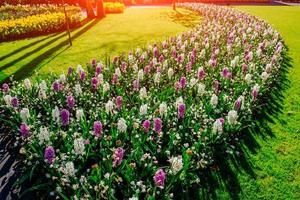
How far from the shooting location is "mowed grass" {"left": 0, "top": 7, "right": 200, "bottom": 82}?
13.0 meters

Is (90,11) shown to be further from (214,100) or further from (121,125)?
(121,125)

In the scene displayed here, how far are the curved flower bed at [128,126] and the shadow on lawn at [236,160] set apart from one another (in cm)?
16

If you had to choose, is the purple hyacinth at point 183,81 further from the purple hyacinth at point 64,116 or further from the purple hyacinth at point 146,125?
the purple hyacinth at point 64,116

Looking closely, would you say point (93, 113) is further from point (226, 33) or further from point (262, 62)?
point (226, 33)

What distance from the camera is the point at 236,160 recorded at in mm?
6895

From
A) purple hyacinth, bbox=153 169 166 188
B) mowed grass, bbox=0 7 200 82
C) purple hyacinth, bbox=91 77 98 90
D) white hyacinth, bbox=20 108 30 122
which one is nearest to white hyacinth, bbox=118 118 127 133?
purple hyacinth, bbox=153 169 166 188

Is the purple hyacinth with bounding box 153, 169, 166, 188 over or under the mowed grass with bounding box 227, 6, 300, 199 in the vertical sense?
over

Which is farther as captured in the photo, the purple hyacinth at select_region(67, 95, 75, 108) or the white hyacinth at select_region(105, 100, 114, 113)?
the purple hyacinth at select_region(67, 95, 75, 108)

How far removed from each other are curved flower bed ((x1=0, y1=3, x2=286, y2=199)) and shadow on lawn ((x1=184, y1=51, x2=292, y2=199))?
163mm

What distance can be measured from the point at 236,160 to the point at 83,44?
36.4 ft

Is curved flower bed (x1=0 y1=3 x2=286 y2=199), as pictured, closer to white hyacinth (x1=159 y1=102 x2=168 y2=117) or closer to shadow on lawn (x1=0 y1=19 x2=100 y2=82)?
white hyacinth (x1=159 y1=102 x2=168 y2=117)

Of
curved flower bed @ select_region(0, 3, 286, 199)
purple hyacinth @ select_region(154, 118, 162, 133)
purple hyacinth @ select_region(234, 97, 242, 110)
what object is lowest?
curved flower bed @ select_region(0, 3, 286, 199)

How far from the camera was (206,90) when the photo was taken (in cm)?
898

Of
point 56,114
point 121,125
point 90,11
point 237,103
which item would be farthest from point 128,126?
point 90,11
